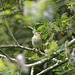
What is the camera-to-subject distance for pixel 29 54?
16.0 ft

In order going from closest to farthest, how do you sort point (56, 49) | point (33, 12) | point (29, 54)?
point (33, 12) → point (56, 49) → point (29, 54)

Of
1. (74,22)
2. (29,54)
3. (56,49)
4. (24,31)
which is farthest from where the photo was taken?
(24,31)

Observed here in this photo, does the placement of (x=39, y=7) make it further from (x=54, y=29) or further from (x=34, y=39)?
(x=34, y=39)

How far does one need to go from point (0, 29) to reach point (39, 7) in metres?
2.80

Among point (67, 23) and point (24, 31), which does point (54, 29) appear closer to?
point (67, 23)

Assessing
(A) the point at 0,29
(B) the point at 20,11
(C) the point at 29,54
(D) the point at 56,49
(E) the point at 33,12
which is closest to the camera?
(E) the point at 33,12

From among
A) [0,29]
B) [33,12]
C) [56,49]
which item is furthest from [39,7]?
[0,29]

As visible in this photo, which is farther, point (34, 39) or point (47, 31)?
point (34, 39)

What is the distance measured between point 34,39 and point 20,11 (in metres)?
0.80

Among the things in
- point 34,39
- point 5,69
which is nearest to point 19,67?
point 5,69

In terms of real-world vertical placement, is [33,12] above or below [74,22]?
above

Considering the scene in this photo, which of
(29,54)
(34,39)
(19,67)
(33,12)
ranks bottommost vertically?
(29,54)

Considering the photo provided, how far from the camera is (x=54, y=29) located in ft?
10.8

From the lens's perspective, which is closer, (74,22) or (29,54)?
(74,22)
